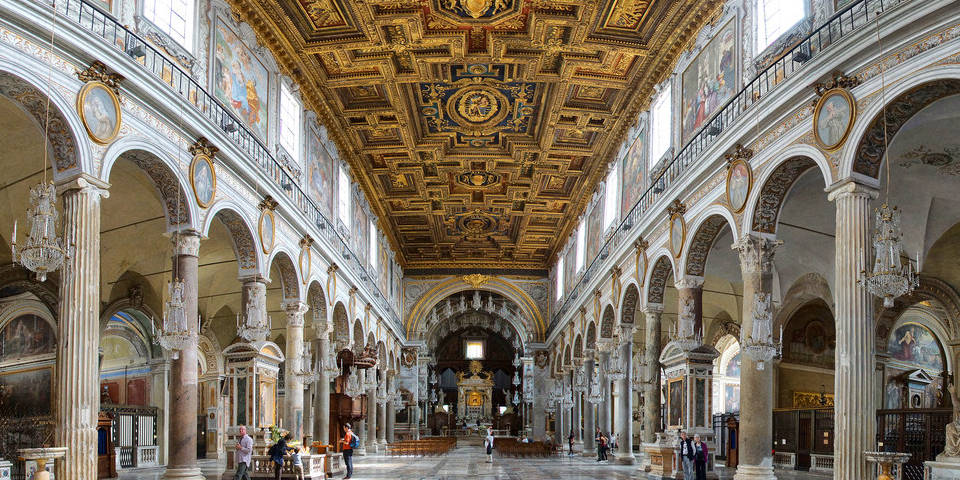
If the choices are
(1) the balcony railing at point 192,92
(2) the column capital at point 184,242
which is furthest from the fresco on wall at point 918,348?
(2) the column capital at point 184,242

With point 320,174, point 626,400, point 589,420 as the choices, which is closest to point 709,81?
point 626,400

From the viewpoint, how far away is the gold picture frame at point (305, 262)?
22.8 meters

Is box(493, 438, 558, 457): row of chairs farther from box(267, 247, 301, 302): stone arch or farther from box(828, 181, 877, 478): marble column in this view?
box(828, 181, 877, 478): marble column

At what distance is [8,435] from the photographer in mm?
16703

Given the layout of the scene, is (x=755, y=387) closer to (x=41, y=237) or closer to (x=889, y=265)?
(x=889, y=265)

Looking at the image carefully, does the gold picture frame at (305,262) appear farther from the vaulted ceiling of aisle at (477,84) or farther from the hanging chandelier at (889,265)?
the hanging chandelier at (889,265)

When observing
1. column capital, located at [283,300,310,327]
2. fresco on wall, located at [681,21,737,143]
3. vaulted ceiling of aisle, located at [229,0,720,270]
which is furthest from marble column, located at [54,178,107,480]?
fresco on wall, located at [681,21,737,143]

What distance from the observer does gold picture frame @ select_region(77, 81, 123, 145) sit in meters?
12.2

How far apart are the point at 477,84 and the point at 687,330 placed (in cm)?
1029

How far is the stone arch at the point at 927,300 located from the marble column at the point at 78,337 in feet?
58.4

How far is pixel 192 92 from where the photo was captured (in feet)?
52.3

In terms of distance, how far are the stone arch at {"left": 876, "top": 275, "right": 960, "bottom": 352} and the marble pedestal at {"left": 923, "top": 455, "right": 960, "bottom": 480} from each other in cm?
996

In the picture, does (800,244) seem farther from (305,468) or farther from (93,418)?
(93,418)

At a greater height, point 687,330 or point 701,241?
point 701,241
